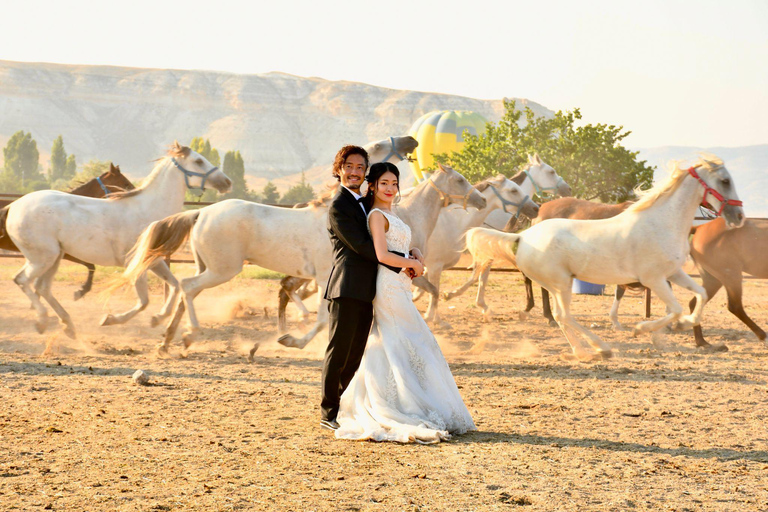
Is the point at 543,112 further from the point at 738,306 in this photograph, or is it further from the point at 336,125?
the point at 738,306

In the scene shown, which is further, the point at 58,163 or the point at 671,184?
the point at 58,163

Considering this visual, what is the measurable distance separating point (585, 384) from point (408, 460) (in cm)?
268

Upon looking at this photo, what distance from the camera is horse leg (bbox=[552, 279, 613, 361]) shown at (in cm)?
692

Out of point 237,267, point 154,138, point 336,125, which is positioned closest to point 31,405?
point 237,267

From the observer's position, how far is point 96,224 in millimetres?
7586

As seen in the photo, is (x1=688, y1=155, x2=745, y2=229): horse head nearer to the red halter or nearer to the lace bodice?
the red halter

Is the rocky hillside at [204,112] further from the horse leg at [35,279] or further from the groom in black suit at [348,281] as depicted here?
the groom in black suit at [348,281]

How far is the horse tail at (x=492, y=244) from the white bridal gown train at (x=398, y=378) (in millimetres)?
3001

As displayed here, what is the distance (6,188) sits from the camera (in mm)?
64750

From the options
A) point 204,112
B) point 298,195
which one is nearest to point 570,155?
point 298,195

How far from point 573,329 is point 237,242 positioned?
3315 mm

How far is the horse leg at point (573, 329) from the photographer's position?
6922mm

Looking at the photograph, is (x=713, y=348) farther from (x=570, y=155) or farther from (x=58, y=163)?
(x=58, y=163)

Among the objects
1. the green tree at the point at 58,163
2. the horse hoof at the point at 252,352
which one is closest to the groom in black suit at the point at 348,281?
the horse hoof at the point at 252,352
